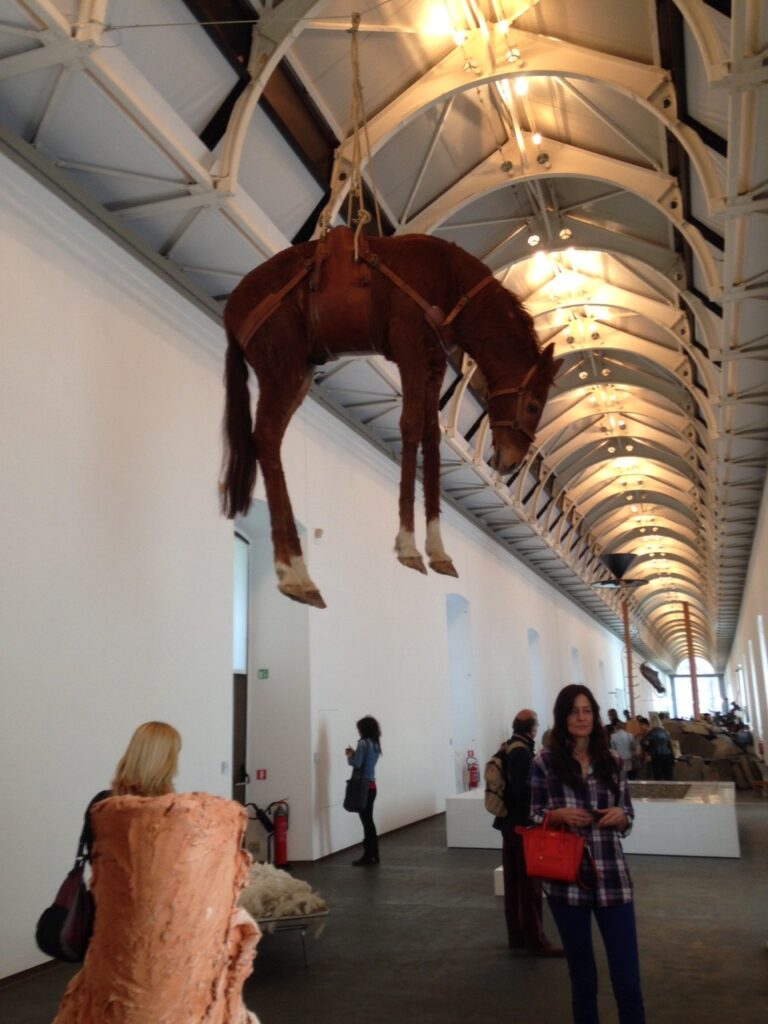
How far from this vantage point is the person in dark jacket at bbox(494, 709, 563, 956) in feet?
19.1

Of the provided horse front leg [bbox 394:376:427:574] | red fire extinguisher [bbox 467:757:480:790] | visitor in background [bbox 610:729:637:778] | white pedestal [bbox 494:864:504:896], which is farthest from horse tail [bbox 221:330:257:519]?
red fire extinguisher [bbox 467:757:480:790]

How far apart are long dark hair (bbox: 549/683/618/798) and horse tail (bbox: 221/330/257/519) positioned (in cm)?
230

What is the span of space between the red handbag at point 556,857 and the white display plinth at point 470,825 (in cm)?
784

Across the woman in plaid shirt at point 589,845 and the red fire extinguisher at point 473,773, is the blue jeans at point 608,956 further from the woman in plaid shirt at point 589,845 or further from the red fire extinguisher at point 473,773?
the red fire extinguisher at point 473,773

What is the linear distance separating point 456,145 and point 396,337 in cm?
644

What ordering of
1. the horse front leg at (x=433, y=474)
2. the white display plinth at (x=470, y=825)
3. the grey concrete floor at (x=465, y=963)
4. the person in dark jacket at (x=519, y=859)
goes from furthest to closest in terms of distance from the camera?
the white display plinth at (x=470, y=825), the person in dark jacket at (x=519, y=859), the grey concrete floor at (x=465, y=963), the horse front leg at (x=433, y=474)

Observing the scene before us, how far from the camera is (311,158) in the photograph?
854cm

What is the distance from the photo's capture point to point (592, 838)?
11.0 ft

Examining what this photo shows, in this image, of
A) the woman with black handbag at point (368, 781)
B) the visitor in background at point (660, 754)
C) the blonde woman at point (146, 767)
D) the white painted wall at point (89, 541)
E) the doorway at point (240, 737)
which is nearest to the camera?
the blonde woman at point (146, 767)

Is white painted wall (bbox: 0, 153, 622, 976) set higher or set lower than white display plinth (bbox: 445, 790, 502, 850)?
higher

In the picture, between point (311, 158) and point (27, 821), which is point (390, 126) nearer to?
point (311, 158)

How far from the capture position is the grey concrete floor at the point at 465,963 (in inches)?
182

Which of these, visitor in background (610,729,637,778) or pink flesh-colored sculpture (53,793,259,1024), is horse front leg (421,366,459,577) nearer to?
pink flesh-colored sculpture (53,793,259,1024)

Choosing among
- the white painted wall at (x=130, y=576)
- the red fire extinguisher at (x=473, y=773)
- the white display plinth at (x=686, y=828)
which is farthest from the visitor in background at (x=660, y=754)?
the white painted wall at (x=130, y=576)
